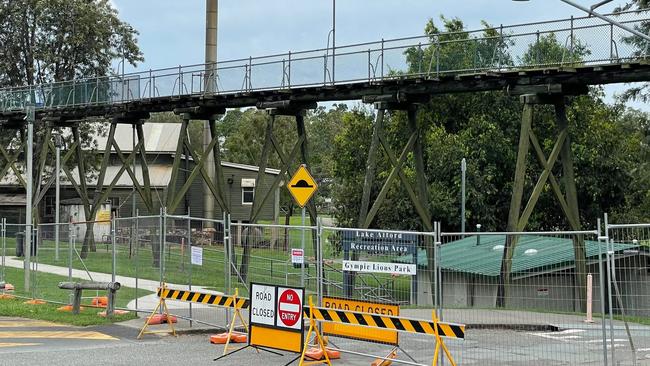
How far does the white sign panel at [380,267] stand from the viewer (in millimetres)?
12117

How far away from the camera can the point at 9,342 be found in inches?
585

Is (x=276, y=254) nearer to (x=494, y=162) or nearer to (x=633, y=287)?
(x=633, y=287)

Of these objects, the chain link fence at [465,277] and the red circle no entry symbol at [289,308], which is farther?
the red circle no entry symbol at [289,308]

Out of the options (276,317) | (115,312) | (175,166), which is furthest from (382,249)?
(175,166)

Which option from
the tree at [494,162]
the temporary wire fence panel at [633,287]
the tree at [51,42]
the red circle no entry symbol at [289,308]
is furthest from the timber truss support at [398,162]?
the tree at [51,42]

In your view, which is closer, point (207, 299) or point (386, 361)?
point (386, 361)

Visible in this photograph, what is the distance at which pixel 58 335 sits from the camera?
15.8 meters

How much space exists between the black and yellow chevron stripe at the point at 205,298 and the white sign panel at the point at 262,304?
105 cm

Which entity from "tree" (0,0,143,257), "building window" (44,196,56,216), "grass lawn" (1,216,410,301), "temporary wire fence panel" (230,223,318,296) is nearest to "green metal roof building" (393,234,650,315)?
"grass lawn" (1,216,410,301)

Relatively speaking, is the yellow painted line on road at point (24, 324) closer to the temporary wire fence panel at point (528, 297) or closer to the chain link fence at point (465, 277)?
the chain link fence at point (465, 277)

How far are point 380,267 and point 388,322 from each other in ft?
3.15

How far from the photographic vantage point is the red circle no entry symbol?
12.4 metres

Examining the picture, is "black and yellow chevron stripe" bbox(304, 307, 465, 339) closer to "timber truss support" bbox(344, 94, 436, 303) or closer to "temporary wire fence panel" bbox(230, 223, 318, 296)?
"temporary wire fence panel" bbox(230, 223, 318, 296)

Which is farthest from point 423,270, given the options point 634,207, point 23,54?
point 23,54
